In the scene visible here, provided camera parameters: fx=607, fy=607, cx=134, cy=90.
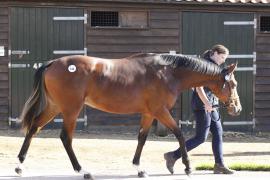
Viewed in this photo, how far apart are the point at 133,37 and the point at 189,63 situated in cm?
626

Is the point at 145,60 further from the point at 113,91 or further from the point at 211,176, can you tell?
the point at 211,176

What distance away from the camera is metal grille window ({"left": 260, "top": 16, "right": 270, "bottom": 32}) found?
1428cm

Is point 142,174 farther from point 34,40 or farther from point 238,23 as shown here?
point 238,23

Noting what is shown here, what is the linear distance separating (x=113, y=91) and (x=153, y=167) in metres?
1.92

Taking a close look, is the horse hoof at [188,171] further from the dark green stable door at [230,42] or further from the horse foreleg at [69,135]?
the dark green stable door at [230,42]

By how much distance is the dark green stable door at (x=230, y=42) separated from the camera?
1395 cm

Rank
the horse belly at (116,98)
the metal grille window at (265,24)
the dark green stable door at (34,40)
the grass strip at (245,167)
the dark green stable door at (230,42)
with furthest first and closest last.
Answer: the metal grille window at (265,24) → the dark green stable door at (230,42) → the dark green stable door at (34,40) → the grass strip at (245,167) → the horse belly at (116,98)

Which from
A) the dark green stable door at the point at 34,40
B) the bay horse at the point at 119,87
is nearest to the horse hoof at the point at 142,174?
the bay horse at the point at 119,87

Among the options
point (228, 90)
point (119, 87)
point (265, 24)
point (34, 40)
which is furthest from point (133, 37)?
point (119, 87)

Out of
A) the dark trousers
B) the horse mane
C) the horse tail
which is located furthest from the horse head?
the horse tail

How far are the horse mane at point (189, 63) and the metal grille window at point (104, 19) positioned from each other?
20.5 feet

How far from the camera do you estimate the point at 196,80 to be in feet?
25.4

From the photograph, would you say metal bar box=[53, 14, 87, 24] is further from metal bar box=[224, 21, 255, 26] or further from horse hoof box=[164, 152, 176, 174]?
horse hoof box=[164, 152, 176, 174]

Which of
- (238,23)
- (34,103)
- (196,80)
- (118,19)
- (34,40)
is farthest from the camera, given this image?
(238,23)
